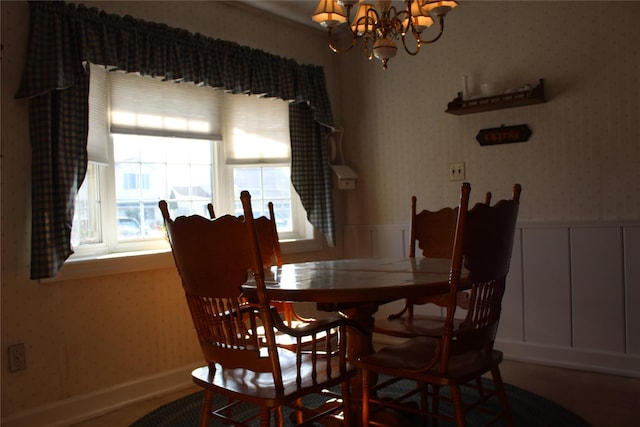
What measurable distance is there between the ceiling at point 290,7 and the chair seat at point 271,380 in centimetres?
257

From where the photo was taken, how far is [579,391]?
111 inches

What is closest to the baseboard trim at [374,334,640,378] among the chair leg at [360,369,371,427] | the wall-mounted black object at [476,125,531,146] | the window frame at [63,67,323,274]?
the wall-mounted black object at [476,125,531,146]

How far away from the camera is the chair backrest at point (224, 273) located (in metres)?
1.61

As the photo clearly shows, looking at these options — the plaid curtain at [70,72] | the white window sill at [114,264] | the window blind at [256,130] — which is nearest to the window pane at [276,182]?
the window blind at [256,130]

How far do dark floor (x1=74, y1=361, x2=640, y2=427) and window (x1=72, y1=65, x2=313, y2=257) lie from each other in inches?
34.4

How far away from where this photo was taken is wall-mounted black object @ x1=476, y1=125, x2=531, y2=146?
336 centimetres

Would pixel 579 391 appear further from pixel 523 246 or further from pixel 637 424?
pixel 523 246

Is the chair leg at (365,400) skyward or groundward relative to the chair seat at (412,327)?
groundward

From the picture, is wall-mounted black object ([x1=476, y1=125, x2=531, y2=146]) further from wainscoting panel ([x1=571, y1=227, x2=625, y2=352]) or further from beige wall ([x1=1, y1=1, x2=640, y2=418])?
wainscoting panel ([x1=571, y1=227, x2=625, y2=352])

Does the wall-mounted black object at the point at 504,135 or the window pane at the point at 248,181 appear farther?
the window pane at the point at 248,181

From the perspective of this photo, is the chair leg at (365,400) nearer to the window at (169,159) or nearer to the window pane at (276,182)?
the window at (169,159)

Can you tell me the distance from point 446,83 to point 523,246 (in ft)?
4.04


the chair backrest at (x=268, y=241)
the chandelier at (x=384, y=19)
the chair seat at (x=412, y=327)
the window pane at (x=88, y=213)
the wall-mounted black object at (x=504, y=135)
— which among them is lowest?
the chair seat at (x=412, y=327)

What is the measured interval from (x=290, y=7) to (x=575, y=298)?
2654mm
